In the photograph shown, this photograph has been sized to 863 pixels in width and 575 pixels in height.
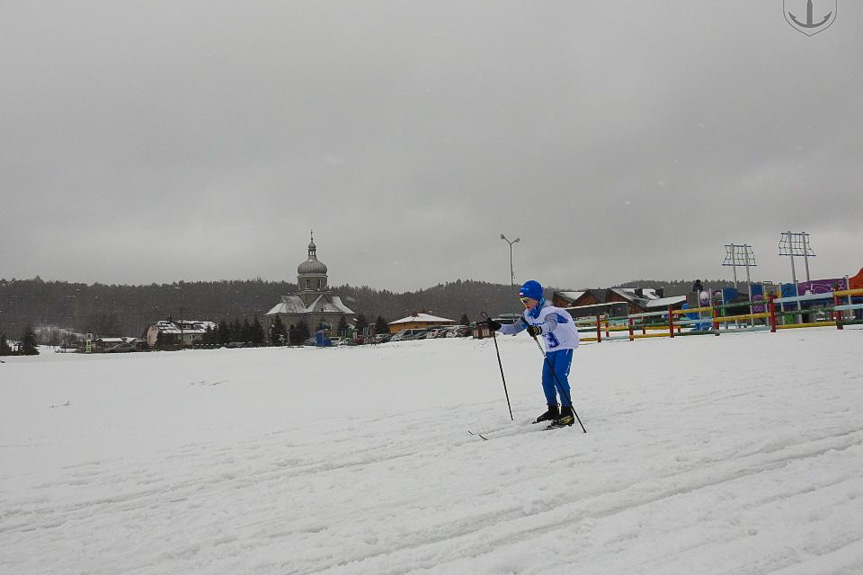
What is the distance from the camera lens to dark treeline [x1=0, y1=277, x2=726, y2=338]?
143 metres

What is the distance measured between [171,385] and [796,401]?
12225 millimetres

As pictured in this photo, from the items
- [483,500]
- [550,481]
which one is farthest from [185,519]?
[550,481]

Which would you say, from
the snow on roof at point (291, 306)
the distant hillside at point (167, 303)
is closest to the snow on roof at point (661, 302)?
the snow on roof at point (291, 306)

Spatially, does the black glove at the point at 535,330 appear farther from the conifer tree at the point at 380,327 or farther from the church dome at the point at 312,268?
the church dome at the point at 312,268

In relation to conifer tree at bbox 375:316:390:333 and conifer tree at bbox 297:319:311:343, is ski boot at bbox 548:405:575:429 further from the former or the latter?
conifer tree at bbox 375:316:390:333

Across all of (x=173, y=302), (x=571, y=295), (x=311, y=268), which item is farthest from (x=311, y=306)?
(x=173, y=302)

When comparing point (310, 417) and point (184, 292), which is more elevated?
point (184, 292)

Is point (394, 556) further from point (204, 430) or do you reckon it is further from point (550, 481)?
point (204, 430)

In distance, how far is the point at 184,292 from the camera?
169 metres

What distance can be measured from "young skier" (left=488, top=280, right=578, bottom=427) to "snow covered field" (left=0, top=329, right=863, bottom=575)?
0.38 m

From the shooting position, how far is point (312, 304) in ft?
352

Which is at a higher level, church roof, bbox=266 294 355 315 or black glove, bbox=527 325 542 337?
church roof, bbox=266 294 355 315

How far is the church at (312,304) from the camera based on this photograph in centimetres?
10331

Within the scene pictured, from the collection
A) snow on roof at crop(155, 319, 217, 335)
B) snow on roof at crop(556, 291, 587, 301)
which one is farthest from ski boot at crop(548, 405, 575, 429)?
snow on roof at crop(155, 319, 217, 335)
